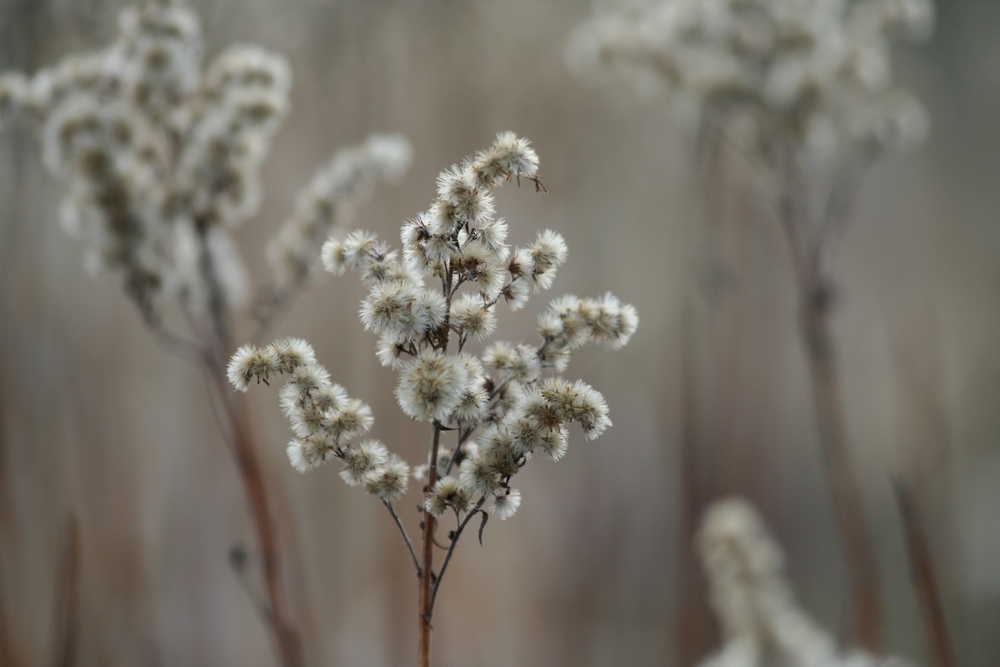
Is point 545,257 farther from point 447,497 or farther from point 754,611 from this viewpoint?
point 754,611

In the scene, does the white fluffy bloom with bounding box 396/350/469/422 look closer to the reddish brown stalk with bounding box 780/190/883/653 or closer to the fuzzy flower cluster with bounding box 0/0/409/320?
the fuzzy flower cluster with bounding box 0/0/409/320

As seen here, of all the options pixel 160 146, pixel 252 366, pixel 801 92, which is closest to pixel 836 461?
pixel 801 92

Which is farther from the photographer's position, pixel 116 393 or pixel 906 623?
pixel 906 623

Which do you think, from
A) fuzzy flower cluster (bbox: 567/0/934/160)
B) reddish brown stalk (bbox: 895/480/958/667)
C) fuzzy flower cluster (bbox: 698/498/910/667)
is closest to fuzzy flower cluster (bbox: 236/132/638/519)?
reddish brown stalk (bbox: 895/480/958/667)

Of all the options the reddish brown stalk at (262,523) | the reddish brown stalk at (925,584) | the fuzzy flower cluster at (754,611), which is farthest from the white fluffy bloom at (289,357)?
the fuzzy flower cluster at (754,611)

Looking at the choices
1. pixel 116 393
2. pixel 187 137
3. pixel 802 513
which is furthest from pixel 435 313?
pixel 802 513

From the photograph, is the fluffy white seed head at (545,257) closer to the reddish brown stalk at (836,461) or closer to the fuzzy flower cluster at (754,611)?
the fuzzy flower cluster at (754,611)

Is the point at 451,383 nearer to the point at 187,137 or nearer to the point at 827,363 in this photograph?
the point at 187,137
